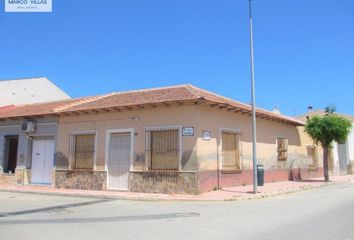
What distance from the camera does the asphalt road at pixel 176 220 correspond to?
8078 millimetres

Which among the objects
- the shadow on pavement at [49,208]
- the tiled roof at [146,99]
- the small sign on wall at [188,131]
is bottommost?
the shadow on pavement at [49,208]

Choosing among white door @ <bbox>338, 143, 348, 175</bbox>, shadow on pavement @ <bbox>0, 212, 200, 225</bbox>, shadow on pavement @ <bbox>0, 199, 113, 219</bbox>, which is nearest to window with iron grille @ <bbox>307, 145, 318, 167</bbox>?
white door @ <bbox>338, 143, 348, 175</bbox>

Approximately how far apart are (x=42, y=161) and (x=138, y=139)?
278 inches

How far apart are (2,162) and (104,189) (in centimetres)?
826

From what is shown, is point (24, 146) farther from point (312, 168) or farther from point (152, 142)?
point (312, 168)

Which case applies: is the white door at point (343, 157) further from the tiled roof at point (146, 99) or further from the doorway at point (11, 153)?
the doorway at point (11, 153)

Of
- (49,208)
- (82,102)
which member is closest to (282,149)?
(82,102)

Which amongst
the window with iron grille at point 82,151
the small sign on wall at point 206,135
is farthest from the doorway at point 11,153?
the small sign on wall at point 206,135

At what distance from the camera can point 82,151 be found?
66.0 ft

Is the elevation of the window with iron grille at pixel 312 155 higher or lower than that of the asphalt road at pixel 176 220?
higher

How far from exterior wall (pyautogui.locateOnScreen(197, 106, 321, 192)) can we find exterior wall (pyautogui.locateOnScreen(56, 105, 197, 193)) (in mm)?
549

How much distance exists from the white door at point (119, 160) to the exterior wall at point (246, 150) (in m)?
3.79

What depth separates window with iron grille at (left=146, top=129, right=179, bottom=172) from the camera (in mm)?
17062

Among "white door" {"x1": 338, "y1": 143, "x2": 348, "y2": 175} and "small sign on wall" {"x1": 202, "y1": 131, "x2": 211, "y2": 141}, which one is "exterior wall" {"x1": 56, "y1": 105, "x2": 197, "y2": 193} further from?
"white door" {"x1": 338, "y1": 143, "x2": 348, "y2": 175}
